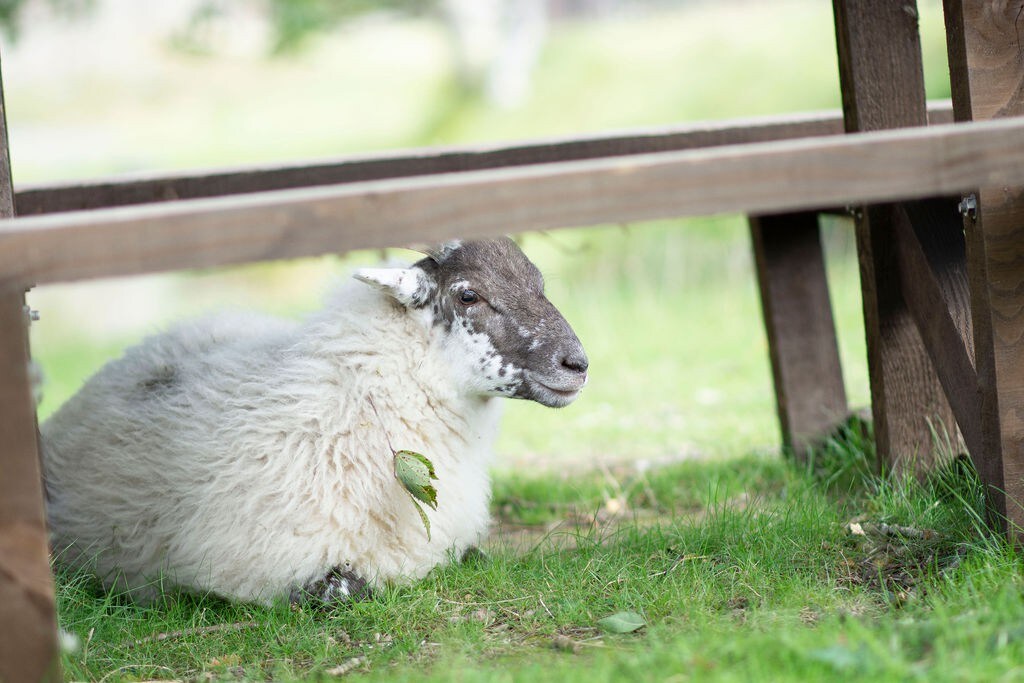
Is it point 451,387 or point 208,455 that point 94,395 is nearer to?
point 208,455

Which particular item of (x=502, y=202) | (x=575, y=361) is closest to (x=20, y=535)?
(x=502, y=202)

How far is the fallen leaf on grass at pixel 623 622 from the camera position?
2.96 metres

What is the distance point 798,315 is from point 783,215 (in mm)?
470

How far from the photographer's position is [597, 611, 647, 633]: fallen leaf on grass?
296 centimetres

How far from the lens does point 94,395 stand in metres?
4.02

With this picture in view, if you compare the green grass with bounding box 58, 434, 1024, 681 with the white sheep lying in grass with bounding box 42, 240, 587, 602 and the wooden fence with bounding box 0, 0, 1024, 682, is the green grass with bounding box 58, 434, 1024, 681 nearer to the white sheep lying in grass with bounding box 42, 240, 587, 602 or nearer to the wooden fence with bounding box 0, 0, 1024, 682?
the white sheep lying in grass with bounding box 42, 240, 587, 602

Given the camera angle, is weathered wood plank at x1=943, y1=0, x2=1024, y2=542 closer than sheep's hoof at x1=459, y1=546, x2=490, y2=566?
Yes

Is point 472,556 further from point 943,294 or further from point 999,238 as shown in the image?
→ point 999,238

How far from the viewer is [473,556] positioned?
3.68 meters

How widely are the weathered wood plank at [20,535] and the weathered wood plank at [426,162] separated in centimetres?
246

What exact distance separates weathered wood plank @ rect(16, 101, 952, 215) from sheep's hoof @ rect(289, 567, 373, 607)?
6.65ft

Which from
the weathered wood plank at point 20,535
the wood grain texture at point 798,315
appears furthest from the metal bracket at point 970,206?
the weathered wood plank at point 20,535

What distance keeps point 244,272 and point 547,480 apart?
37.7 ft

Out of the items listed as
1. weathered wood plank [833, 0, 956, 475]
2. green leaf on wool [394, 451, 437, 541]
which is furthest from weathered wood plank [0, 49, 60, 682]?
weathered wood plank [833, 0, 956, 475]
